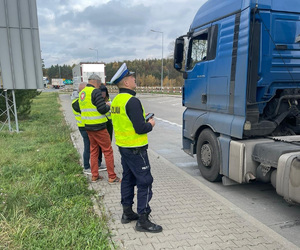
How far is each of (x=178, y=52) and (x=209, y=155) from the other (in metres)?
2.05

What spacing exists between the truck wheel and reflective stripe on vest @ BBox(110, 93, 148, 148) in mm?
1824

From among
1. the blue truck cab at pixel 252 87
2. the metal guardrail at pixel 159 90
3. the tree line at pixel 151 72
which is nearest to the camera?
the blue truck cab at pixel 252 87

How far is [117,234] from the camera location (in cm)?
321

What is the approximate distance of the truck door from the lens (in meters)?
4.70

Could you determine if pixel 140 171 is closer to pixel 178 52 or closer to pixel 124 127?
pixel 124 127

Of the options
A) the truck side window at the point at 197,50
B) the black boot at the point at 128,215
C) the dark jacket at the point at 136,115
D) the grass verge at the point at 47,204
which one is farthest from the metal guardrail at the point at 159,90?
the dark jacket at the point at 136,115

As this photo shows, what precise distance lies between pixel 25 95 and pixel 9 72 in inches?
139

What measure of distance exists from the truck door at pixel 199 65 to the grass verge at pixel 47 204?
8.23ft

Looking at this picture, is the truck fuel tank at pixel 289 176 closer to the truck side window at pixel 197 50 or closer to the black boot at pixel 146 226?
the black boot at pixel 146 226

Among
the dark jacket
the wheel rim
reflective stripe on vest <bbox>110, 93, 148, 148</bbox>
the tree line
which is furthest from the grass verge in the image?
the tree line

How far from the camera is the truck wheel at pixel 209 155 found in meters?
4.59

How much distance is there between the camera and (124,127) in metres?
3.11

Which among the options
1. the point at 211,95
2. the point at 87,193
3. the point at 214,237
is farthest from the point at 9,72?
the point at 214,237

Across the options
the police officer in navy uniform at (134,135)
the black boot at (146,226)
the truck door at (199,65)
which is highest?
the truck door at (199,65)
